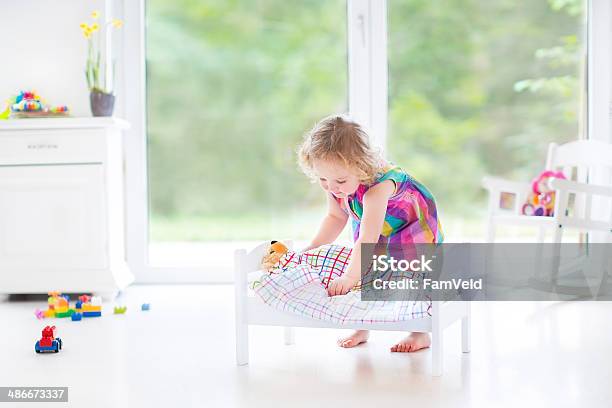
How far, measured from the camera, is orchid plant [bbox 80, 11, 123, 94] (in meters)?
3.20

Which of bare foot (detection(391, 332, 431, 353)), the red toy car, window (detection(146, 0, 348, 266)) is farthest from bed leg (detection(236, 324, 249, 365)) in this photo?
window (detection(146, 0, 348, 266))

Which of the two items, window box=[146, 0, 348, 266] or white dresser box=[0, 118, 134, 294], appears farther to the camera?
window box=[146, 0, 348, 266]

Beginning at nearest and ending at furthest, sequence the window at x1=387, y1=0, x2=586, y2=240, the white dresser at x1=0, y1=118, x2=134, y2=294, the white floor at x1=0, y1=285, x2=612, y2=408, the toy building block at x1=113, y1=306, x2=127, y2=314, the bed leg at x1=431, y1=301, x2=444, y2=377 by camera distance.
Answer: the white floor at x1=0, y1=285, x2=612, y2=408
the bed leg at x1=431, y1=301, x2=444, y2=377
the toy building block at x1=113, y1=306, x2=127, y2=314
the white dresser at x1=0, y1=118, x2=134, y2=294
the window at x1=387, y1=0, x2=586, y2=240

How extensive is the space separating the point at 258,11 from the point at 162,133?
2.48ft

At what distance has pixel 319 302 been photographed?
6.10 ft

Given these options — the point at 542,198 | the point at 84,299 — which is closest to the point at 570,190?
the point at 542,198

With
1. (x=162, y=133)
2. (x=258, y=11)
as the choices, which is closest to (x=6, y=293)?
(x=162, y=133)

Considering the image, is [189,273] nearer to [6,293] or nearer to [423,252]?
[6,293]

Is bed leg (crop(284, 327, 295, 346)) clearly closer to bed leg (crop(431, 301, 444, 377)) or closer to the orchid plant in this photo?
bed leg (crop(431, 301, 444, 377))

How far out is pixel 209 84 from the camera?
140 inches

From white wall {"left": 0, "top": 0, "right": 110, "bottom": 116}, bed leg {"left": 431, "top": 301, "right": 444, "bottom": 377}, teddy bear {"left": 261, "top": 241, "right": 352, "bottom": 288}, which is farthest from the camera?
white wall {"left": 0, "top": 0, "right": 110, "bottom": 116}

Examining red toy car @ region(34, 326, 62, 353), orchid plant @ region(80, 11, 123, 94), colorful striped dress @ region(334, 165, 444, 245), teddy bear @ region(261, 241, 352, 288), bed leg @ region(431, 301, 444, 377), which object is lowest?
red toy car @ region(34, 326, 62, 353)

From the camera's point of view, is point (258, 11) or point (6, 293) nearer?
point (6, 293)

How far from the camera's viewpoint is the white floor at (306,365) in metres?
1.64
